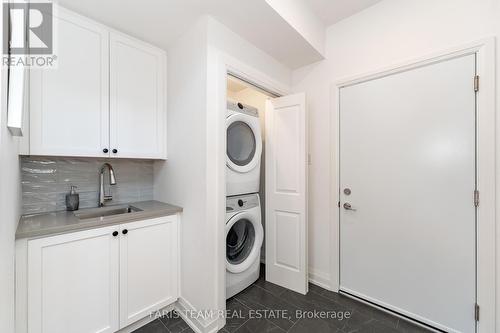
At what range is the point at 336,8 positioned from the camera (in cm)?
185

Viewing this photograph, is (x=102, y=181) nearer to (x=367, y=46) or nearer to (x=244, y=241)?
(x=244, y=241)

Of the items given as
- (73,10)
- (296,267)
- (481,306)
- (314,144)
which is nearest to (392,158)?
(314,144)

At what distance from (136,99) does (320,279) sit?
2405mm

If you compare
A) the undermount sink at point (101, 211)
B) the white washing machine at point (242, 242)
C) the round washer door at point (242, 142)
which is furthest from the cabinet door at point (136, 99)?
the white washing machine at point (242, 242)

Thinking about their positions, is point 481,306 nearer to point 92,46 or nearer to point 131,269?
point 131,269

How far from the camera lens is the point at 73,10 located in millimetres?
1458

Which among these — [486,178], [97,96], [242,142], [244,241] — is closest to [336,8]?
[242,142]

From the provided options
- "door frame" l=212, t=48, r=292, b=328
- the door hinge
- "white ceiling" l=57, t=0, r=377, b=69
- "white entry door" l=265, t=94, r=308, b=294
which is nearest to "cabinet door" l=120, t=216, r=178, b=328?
"door frame" l=212, t=48, r=292, b=328

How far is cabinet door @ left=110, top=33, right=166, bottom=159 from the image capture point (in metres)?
1.67

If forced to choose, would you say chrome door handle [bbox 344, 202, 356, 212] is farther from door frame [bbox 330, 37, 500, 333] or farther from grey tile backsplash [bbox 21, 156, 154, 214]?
grey tile backsplash [bbox 21, 156, 154, 214]

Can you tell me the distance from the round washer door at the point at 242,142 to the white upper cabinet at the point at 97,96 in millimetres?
617

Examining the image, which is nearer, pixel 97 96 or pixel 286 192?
pixel 97 96

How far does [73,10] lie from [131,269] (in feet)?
6.08

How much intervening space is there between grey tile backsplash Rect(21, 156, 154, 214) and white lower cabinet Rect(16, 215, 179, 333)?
586 mm
